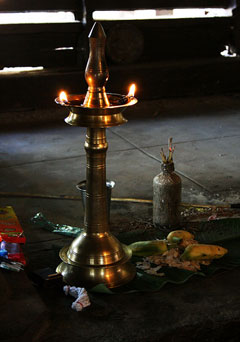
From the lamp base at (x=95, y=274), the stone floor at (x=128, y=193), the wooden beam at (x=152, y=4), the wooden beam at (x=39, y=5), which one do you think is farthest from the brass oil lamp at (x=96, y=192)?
the wooden beam at (x=152, y=4)

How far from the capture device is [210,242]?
3.25 metres

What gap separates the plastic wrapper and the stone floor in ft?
0.20

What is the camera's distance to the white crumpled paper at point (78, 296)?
2.54m

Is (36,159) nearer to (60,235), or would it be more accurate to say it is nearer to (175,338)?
(60,235)

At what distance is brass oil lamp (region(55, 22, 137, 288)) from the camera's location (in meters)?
2.49

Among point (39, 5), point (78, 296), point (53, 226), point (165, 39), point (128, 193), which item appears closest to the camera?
point (78, 296)

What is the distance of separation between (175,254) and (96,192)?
2.18 ft

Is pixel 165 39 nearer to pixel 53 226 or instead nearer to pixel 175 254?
pixel 53 226

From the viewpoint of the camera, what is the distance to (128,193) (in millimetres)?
4203

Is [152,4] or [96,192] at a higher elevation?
[152,4]

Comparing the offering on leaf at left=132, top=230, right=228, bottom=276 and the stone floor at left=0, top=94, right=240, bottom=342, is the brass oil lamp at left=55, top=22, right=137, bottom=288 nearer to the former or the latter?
the stone floor at left=0, top=94, right=240, bottom=342

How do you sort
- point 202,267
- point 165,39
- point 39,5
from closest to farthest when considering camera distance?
point 202,267, point 39,5, point 165,39

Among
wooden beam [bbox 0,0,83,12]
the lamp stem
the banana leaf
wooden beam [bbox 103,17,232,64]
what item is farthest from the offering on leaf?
wooden beam [bbox 0,0,83,12]

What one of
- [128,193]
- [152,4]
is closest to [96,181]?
[128,193]
